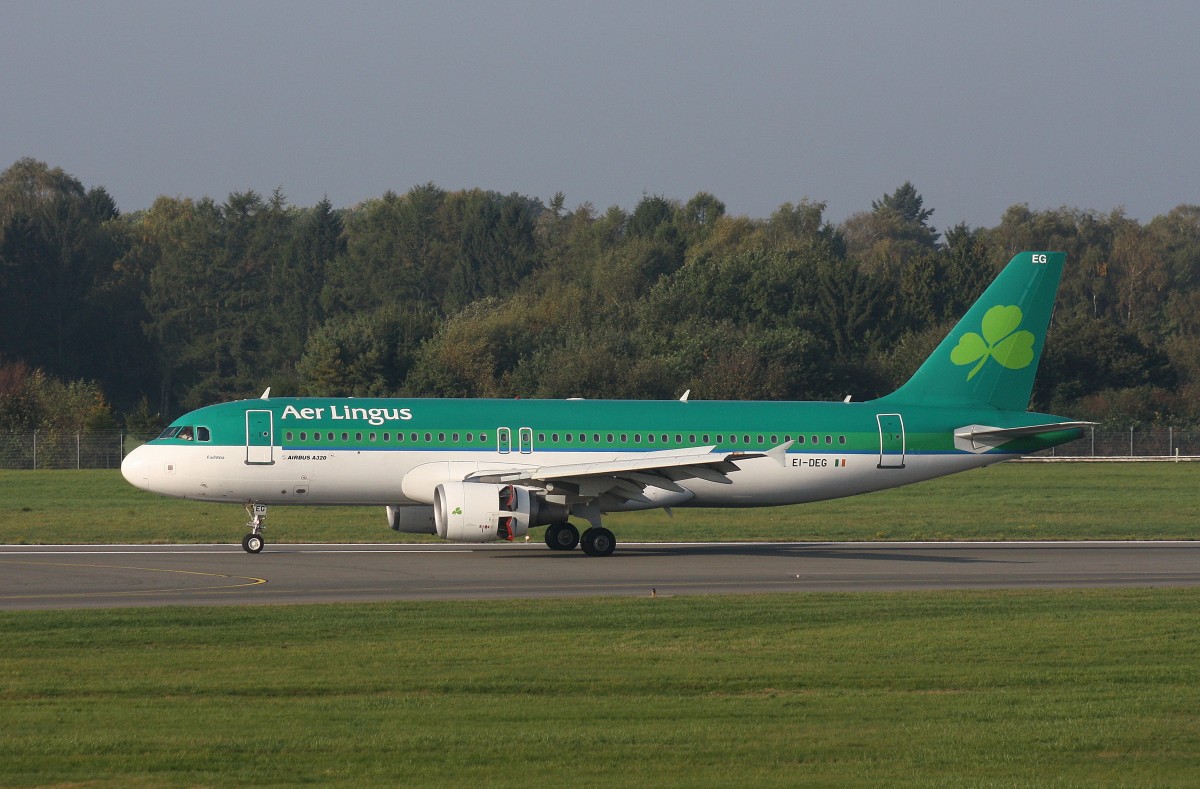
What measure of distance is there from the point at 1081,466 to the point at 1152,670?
55987mm

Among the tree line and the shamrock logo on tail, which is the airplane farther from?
the tree line

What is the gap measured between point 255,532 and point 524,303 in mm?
71852

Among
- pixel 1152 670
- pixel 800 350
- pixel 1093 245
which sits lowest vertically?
pixel 1152 670

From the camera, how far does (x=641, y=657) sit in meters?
16.5

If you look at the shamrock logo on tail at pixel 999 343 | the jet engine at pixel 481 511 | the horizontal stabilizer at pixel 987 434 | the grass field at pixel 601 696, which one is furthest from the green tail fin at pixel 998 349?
the grass field at pixel 601 696

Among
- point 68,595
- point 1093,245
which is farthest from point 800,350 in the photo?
point 68,595

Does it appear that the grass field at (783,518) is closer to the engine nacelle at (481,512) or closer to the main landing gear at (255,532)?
the main landing gear at (255,532)

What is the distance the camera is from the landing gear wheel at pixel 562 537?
3266cm

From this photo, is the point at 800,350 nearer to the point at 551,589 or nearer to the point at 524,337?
the point at 524,337

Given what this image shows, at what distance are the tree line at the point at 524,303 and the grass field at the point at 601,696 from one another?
57.0m

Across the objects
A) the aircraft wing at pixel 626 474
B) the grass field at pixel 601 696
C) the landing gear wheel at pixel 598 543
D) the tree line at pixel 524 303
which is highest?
the tree line at pixel 524 303

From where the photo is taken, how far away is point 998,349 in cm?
3559

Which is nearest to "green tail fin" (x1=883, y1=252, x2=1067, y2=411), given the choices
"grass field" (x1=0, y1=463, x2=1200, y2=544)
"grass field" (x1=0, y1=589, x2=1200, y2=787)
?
"grass field" (x1=0, y1=463, x2=1200, y2=544)

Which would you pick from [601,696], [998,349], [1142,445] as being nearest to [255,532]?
[998,349]
